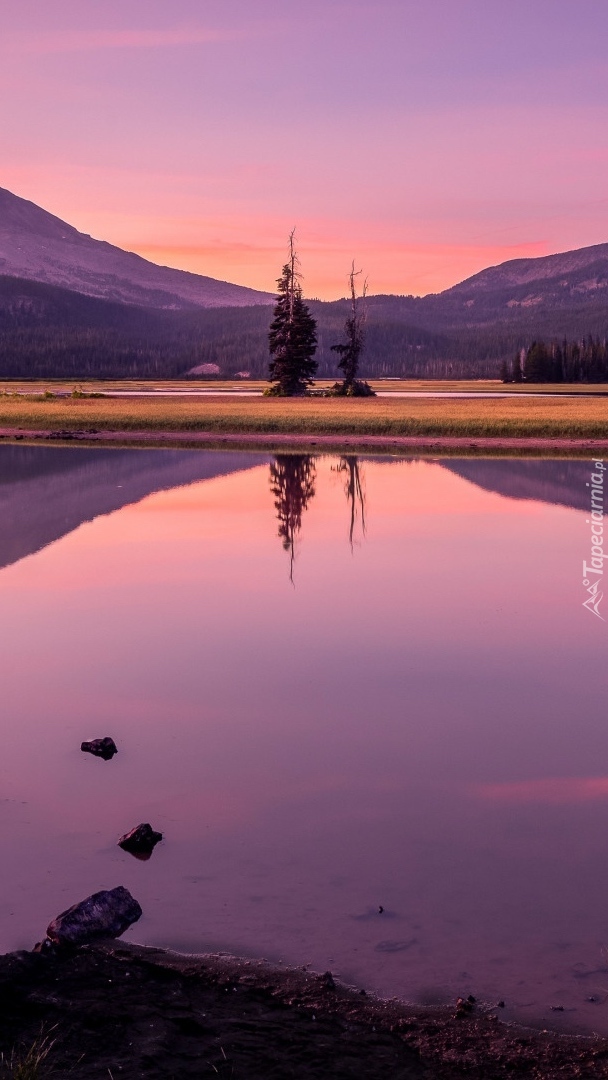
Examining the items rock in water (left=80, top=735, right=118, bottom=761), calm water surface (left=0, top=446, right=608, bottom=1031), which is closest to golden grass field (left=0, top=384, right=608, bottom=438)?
calm water surface (left=0, top=446, right=608, bottom=1031)

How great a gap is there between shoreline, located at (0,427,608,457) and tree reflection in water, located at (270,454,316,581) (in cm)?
606

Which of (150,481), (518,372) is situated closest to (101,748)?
(150,481)

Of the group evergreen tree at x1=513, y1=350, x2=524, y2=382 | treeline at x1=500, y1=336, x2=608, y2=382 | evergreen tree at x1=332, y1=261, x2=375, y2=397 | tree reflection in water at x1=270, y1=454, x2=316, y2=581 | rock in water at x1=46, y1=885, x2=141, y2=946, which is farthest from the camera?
evergreen tree at x1=513, y1=350, x2=524, y2=382

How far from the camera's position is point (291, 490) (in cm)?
3603

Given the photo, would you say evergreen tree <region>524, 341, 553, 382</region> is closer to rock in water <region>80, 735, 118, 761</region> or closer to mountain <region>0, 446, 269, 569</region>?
mountain <region>0, 446, 269, 569</region>

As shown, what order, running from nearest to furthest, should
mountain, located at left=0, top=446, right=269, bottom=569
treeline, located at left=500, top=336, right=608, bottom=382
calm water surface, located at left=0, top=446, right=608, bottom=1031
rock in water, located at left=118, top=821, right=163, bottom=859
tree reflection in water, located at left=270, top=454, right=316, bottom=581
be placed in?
calm water surface, located at left=0, top=446, right=608, bottom=1031 → rock in water, located at left=118, top=821, right=163, bottom=859 → tree reflection in water, located at left=270, top=454, right=316, bottom=581 → mountain, located at left=0, top=446, right=269, bottom=569 → treeline, located at left=500, top=336, right=608, bottom=382

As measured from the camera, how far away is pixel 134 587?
19812 millimetres

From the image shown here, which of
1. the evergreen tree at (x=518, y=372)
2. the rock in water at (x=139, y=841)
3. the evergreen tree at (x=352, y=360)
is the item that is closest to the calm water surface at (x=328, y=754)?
the rock in water at (x=139, y=841)

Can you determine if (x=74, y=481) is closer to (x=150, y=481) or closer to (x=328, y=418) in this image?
(x=150, y=481)

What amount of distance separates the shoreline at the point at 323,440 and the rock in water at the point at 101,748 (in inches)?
1593

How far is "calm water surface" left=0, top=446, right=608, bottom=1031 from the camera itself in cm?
783

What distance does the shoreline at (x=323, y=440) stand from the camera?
52.9m

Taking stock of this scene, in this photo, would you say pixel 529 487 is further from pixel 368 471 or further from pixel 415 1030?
pixel 415 1030

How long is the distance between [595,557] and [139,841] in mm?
16260
